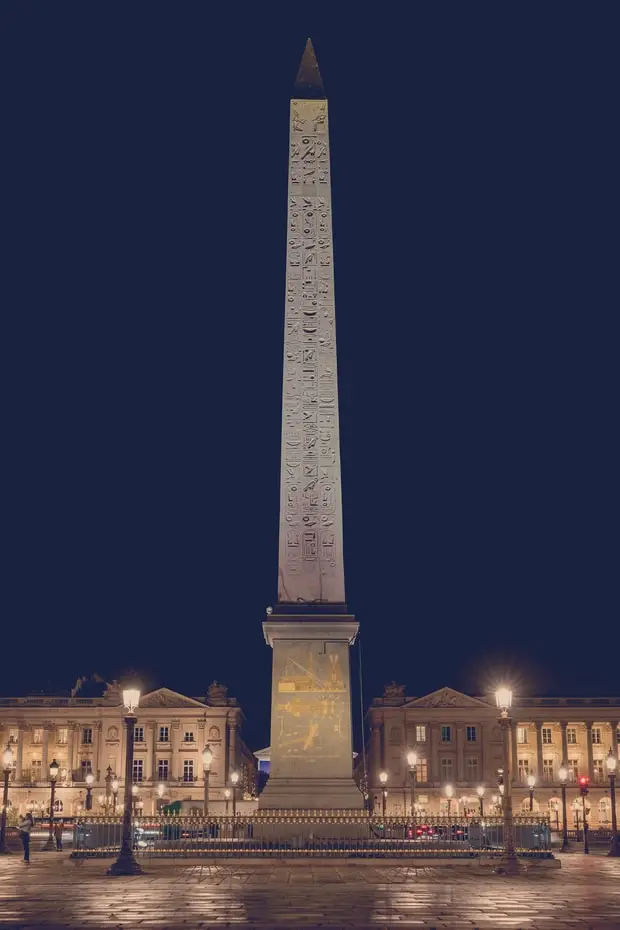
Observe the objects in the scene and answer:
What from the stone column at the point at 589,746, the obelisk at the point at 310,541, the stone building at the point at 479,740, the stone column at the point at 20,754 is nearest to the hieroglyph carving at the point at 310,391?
the obelisk at the point at 310,541

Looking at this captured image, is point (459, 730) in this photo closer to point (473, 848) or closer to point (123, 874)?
point (473, 848)

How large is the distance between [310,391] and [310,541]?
3.94 m

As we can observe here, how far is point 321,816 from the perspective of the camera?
29047 mm

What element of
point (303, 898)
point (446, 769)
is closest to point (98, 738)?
point (446, 769)

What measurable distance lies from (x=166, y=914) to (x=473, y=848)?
15.3 metres

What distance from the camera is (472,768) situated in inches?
3871

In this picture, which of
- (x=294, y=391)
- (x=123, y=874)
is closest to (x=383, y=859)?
(x=123, y=874)

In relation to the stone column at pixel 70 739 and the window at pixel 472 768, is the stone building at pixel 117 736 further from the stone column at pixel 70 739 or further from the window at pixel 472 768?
the window at pixel 472 768

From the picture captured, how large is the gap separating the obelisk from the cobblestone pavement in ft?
13.3

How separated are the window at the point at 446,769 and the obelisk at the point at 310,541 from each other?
2731 inches

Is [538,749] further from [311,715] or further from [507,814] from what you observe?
[507,814]

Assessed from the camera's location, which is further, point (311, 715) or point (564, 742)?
point (564, 742)

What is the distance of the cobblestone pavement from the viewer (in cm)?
1448

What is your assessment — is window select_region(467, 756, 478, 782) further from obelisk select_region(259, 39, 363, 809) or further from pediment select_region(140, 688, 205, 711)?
obelisk select_region(259, 39, 363, 809)
